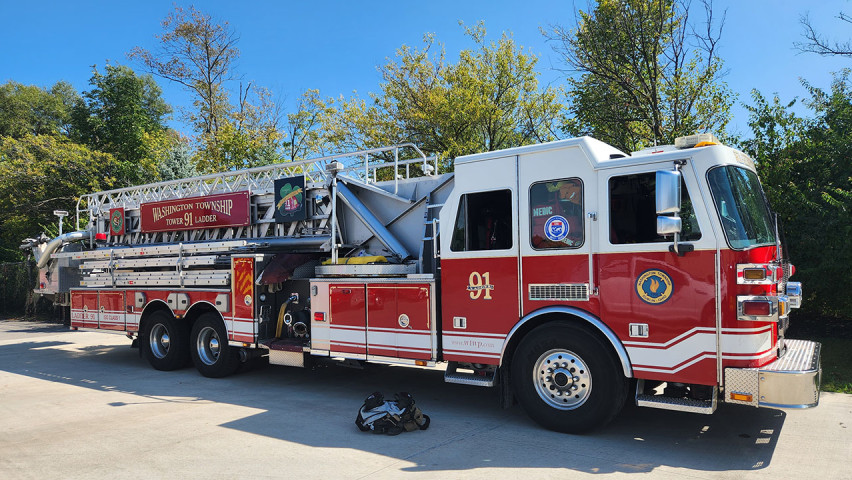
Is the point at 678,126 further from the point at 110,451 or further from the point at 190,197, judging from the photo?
the point at 110,451

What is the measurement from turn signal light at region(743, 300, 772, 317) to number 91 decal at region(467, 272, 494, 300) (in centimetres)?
252

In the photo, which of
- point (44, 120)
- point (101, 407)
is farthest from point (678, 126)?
point (44, 120)

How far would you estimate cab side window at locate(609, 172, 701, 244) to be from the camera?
5559 millimetres

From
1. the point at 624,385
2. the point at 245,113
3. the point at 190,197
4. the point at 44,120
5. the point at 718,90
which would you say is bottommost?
the point at 624,385

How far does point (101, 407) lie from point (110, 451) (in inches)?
93.4

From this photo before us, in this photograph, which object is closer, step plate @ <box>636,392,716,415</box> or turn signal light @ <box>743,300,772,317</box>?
turn signal light @ <box>743,300,772,317</box>

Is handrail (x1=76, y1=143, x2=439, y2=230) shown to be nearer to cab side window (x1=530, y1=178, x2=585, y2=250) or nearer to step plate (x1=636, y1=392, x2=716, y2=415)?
cab side window (x1=530, y1=178, x2=585, y2=250)

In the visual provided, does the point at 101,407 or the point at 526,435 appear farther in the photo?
the point at 101,407

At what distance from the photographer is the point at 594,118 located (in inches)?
639

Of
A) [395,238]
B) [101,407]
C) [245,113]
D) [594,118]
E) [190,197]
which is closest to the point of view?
[101,407]

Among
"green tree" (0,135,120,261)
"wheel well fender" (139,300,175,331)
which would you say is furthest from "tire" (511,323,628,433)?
"green tree" (0,135,120,261)

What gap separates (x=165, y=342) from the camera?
419 inches

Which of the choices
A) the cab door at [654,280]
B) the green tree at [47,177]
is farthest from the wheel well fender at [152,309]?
the green tree at [47,177]

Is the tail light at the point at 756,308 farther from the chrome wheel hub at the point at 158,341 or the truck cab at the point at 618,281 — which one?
the chrome wheel hub at the point at 158,341
